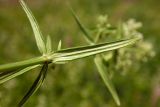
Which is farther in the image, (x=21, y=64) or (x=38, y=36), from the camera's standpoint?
(x=38, y=36)

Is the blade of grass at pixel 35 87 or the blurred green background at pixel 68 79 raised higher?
the blade of grass at pixel 35 87

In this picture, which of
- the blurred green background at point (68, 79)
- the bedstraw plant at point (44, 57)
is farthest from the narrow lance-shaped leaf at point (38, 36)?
the blurred green background at point (68, 79)

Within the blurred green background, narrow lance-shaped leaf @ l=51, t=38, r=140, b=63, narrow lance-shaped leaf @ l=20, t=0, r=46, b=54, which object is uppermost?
narrow lance-shaped leaf @ l=20, t=0, r=46, b=54

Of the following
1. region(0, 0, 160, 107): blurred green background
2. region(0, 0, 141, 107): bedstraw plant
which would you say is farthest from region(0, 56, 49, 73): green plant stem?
region(0, 0, 160, 107): blurred green background

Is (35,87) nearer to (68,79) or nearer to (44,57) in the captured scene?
(44,57)

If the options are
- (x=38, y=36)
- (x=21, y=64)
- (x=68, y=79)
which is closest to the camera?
(x=21, y=64)

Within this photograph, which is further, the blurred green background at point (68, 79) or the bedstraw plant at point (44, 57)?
the blurred green background at point (68, 79)

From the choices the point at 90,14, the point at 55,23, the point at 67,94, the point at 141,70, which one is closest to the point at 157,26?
the point at 90,14

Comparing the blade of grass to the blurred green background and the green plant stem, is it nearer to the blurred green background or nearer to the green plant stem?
the green plant stem

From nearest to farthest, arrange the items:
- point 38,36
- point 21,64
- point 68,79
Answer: point 21,64 < point 38,36 < point 68,79

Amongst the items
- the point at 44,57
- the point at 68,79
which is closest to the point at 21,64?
the point at 44,57

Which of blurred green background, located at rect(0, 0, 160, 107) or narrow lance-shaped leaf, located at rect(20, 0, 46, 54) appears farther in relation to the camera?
blurred green background, located at rect(0, 0, 160, 107)

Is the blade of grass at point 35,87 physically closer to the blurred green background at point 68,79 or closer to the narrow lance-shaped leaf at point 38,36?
the narrow lance-shaped leaf at point 38,36
